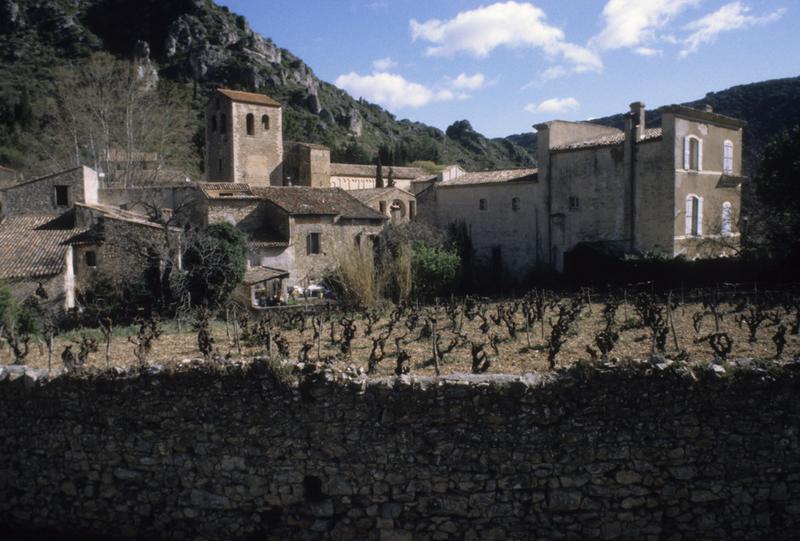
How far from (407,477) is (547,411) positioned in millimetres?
1881

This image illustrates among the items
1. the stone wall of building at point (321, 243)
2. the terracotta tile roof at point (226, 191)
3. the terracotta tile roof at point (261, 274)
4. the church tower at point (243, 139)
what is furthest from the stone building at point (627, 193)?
the church tower at point (243, 139)

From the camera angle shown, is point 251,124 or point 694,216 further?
point 251,124

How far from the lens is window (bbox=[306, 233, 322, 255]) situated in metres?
33.0

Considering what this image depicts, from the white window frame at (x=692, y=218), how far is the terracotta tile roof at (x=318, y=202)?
50.6 ft

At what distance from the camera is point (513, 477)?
7598 millimetres

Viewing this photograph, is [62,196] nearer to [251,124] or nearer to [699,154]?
[251,124]

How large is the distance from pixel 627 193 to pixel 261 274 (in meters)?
17.6

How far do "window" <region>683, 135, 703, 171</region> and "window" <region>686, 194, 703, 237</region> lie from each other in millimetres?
1370

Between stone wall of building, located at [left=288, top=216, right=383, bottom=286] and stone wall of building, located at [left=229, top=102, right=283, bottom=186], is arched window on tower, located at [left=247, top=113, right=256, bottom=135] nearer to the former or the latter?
stone wall of building, located at [left=229, top=102, right=283, bottom=186]

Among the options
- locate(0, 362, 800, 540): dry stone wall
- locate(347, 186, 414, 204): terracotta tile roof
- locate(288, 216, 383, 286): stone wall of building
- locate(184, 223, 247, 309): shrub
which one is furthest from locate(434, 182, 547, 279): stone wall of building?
locate(0, 362, 800, 540): dry stone wall

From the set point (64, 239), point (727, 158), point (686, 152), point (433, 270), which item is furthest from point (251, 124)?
point (727, 158)

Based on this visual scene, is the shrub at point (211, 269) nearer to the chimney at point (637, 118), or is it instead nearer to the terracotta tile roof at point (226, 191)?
the terracotta tile roof at point (226, 191)

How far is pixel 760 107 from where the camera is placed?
61750mm

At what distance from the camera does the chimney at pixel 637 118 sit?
28859 millimetres
